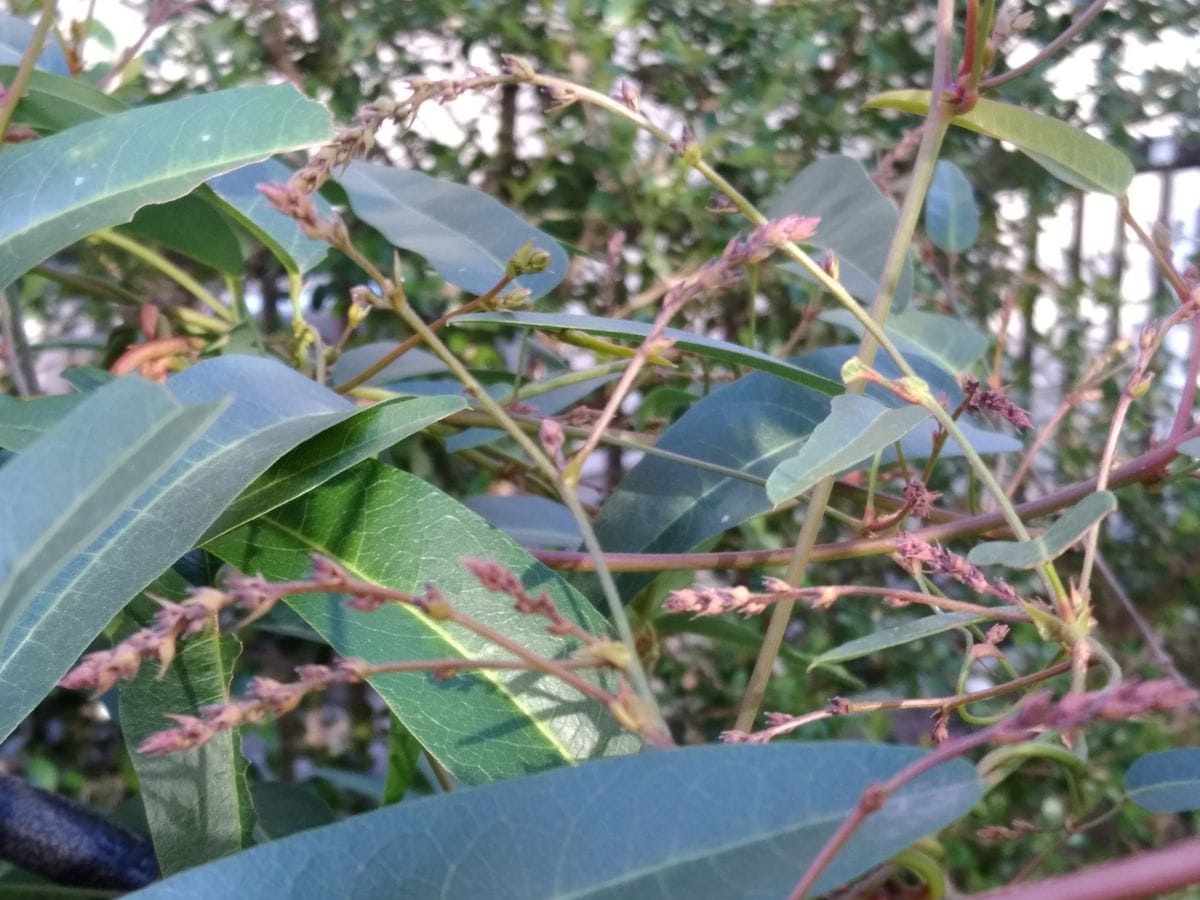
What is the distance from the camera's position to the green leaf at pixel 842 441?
259mm

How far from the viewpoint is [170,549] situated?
0.29 metres

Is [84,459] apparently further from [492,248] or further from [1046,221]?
[1046,221]

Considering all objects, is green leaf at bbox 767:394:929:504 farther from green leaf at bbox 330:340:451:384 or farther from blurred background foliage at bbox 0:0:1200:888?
blurred background foliage at bbox 0:0:1200:888

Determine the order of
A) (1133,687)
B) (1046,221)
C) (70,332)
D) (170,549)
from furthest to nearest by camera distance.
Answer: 1. (1046,221)
2. (70,332)
3. (170,549)
4. (1133,687)

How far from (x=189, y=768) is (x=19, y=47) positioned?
428 mm

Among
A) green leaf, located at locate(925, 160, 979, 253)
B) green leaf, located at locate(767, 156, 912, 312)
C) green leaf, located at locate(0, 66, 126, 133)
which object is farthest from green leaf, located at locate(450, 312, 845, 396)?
green leaf, located at locate(925, 160, 979, 253)

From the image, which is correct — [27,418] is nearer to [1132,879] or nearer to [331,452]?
[331,452]

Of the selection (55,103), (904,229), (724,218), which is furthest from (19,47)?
(724,218)

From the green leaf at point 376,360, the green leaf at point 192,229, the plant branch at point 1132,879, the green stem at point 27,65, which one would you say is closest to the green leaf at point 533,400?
the green leaf at point 376,360

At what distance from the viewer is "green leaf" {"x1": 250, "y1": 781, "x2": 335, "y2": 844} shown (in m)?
0.45

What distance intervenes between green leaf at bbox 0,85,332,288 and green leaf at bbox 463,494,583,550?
200mm

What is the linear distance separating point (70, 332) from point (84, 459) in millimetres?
1353

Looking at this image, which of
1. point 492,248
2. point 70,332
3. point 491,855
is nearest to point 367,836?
point 491,855

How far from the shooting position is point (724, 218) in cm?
119
